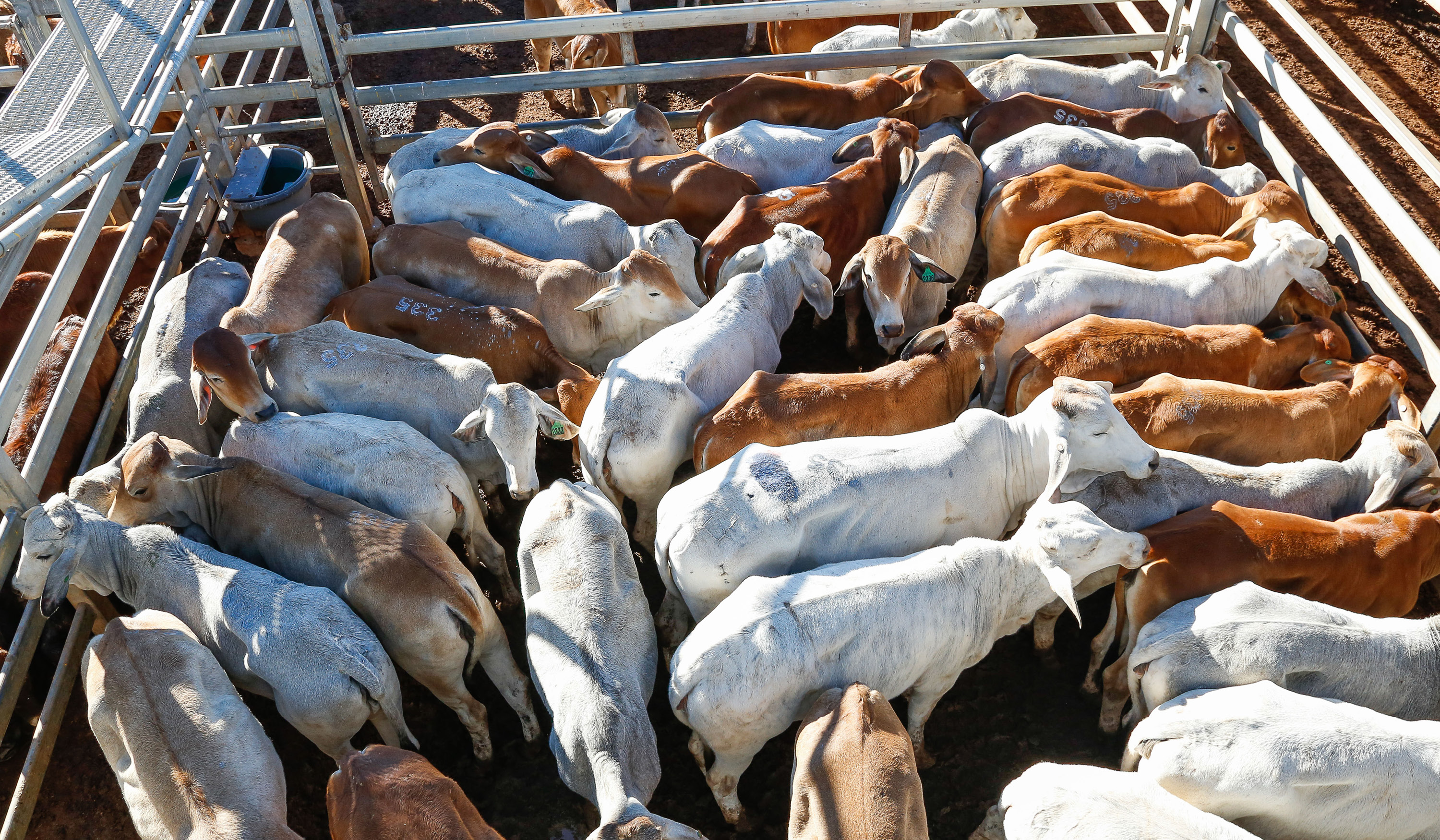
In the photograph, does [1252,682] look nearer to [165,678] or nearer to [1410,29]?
[165,678]

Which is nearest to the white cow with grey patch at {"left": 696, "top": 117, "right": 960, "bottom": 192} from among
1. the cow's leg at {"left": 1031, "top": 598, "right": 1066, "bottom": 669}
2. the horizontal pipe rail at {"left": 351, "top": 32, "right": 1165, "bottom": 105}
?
the horizontal pipe rail at {"left": 351, "top": 32, "right": 1165, "bottom": 105}

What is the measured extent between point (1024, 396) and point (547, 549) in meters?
2.67

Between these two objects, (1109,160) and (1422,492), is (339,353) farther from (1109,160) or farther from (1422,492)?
(1422,492)

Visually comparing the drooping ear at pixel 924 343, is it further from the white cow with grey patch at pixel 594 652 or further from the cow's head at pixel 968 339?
the white cow with grey patch at pixel 594 652

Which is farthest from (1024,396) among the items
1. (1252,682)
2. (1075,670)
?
(1252,682)

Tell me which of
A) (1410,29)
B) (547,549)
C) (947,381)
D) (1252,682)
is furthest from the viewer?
(1410,29)

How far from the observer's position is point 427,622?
4414 mm

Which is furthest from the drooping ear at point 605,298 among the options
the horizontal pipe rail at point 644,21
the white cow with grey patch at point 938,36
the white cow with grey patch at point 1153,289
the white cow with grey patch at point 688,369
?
the white cow with grey patch at point 938,36

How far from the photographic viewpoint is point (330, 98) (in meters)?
7.21

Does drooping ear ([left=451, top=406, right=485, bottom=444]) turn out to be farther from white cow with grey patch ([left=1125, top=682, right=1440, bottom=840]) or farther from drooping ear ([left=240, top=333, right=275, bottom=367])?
white cow with grey patch ([left=1125, top=682, right=1440, bottom=840])

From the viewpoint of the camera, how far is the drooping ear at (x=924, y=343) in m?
5.53

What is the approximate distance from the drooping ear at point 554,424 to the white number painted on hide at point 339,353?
3.86ft

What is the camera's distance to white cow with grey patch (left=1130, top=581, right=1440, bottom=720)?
13.8 ft

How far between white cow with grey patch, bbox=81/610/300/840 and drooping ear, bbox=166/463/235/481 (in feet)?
2.29
